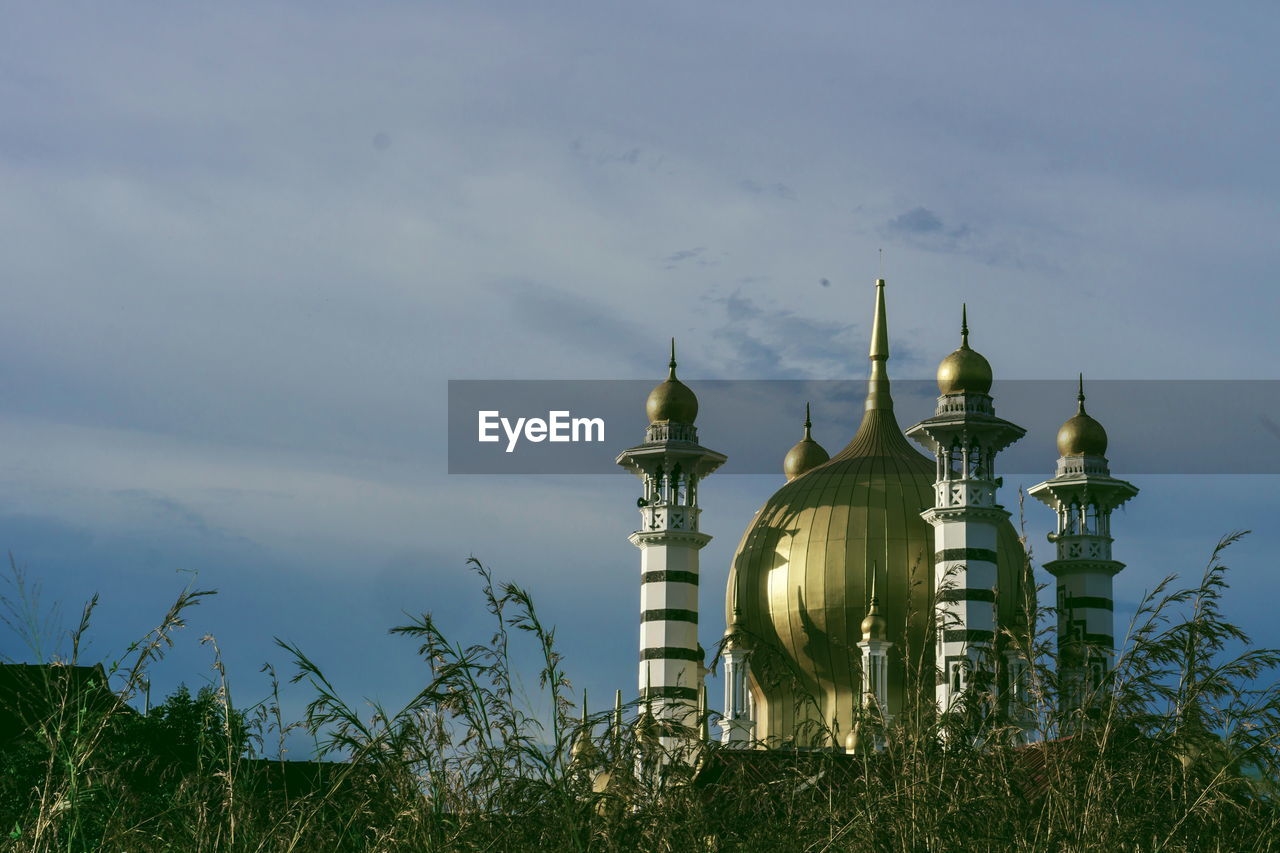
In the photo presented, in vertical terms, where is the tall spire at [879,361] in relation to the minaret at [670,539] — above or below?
above

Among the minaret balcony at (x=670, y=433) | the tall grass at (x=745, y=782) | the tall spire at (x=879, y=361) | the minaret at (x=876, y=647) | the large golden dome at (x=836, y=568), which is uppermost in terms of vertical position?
the tall spire at (x=879, y=361)

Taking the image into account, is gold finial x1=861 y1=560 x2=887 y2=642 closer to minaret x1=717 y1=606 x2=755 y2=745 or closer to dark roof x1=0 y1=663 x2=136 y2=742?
minaret x1=717 y1=606 x2=755 y2=745

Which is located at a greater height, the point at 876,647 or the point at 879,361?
the point at 879,361

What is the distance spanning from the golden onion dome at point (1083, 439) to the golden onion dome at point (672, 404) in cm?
959

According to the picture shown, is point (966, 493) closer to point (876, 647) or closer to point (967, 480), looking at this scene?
point (967, 480)

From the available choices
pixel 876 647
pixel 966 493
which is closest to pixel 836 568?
pixel 876 647

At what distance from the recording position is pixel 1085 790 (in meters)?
7.75

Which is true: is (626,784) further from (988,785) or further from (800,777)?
(988,785)

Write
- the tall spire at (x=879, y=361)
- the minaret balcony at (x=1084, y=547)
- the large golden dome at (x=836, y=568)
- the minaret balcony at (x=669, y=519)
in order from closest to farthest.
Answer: the large golden dome at (x=836, y=568) → the minaret balcony at (x=669, y=519) → the minaret balcony at (x=1084, y=547) → the tall spire at (x=879, y=361)

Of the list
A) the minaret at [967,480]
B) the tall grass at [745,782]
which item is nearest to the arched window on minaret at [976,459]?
the minaret at [967,480]

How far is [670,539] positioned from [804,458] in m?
9.89

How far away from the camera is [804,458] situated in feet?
165

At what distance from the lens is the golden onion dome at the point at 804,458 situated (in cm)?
5009

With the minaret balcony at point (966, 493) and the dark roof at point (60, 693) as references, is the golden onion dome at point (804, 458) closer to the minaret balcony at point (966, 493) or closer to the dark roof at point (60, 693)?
the minaret balcony at point (966, 493)
